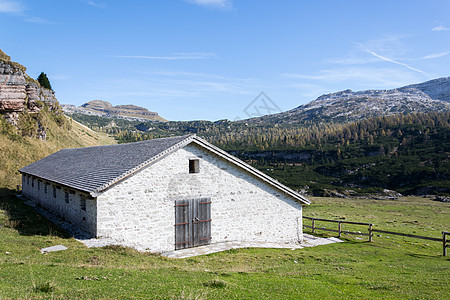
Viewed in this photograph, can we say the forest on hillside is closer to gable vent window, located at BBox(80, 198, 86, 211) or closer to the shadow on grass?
the shadow on grass

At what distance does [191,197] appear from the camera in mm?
18719

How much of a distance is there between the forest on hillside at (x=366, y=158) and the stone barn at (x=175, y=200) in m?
70.5

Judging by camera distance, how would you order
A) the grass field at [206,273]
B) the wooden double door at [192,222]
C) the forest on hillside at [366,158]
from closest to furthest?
the grass field at [206,273] < the wooden double door at [192,222] < the forest on hillside at [366,158]

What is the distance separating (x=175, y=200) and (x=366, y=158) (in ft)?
428

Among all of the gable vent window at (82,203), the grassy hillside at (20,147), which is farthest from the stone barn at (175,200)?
the grassy hillside at (20,147)

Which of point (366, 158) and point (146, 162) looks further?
point (366, 158)

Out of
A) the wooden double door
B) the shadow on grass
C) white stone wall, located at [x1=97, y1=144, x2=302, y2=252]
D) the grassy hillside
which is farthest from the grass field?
the grassy hillside

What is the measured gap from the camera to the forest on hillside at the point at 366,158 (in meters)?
99.8

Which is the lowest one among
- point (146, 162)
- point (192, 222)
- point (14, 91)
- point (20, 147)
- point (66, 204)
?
point (192, 222)

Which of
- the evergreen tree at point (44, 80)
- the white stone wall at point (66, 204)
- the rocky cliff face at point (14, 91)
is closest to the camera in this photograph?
the white stone wall at point (66, 204)

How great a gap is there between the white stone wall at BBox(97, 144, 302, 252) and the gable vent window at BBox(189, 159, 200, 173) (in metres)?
0.25

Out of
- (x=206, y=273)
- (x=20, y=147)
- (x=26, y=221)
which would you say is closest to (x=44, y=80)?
(x=20, y=147)

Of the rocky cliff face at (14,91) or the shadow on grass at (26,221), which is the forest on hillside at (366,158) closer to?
the rocky cliff face at (14,91)

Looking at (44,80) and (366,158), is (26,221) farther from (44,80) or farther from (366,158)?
(366,158)
